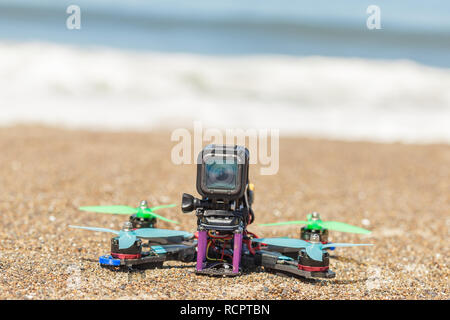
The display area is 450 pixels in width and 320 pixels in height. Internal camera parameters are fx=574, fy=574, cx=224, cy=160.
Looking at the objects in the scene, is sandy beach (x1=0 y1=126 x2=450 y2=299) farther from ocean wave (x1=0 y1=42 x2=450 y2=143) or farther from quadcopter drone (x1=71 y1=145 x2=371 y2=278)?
ocean wave (x1=0 y1=42 x2=450 y2=143)

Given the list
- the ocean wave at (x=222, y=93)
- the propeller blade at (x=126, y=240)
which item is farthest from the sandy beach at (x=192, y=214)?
the ocean wave at (x=222, y=93)

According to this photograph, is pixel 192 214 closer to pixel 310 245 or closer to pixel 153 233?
pixel 153 233

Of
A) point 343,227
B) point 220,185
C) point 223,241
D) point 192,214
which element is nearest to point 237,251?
point 223,241

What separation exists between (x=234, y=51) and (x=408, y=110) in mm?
12243

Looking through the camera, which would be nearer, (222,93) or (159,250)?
(159,250)

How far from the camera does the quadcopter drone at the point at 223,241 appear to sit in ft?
14.1

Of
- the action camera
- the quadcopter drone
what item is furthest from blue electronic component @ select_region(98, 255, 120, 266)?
the action camera

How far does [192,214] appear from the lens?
7.09 meters

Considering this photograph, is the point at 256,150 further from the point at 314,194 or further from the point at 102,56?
the point at 102,56

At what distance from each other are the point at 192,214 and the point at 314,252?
2910 millimetres

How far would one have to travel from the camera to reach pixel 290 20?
3959cm

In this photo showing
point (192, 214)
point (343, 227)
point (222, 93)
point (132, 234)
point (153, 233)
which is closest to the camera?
point (132, 234)

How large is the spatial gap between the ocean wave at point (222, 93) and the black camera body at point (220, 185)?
8.99m

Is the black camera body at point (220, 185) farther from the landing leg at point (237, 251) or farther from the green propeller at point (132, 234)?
the green propeller at point (132, 234)
